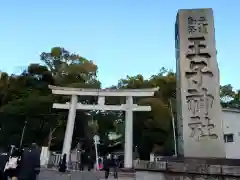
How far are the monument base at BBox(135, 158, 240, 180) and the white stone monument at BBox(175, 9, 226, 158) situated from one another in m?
1.76

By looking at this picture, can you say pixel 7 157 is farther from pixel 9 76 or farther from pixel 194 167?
pixel 9 76

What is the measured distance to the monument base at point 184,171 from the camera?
5.00 metres

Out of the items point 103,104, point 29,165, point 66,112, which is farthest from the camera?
point 66,112

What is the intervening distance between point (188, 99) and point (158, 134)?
904 inches

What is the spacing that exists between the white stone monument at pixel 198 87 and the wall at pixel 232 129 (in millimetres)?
17320

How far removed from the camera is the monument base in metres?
5.00

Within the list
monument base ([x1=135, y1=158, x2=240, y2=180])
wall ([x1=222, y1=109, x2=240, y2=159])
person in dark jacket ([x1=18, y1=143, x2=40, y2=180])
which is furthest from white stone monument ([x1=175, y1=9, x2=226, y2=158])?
wall ([x1=222, y1=109, x2=240, y2=159])

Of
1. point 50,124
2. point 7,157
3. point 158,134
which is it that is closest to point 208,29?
point 7,157

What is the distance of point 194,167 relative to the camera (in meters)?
5.25

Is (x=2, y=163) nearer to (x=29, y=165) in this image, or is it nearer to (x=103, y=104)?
(x=29, y=165)

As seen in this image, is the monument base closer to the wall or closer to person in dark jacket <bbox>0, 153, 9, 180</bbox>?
person in dark jacket <bbox>0, 153, 9, 180</bbox>

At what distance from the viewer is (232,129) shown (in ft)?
77.9

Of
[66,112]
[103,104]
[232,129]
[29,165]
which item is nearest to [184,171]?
[29,165]

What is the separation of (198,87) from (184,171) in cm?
288
